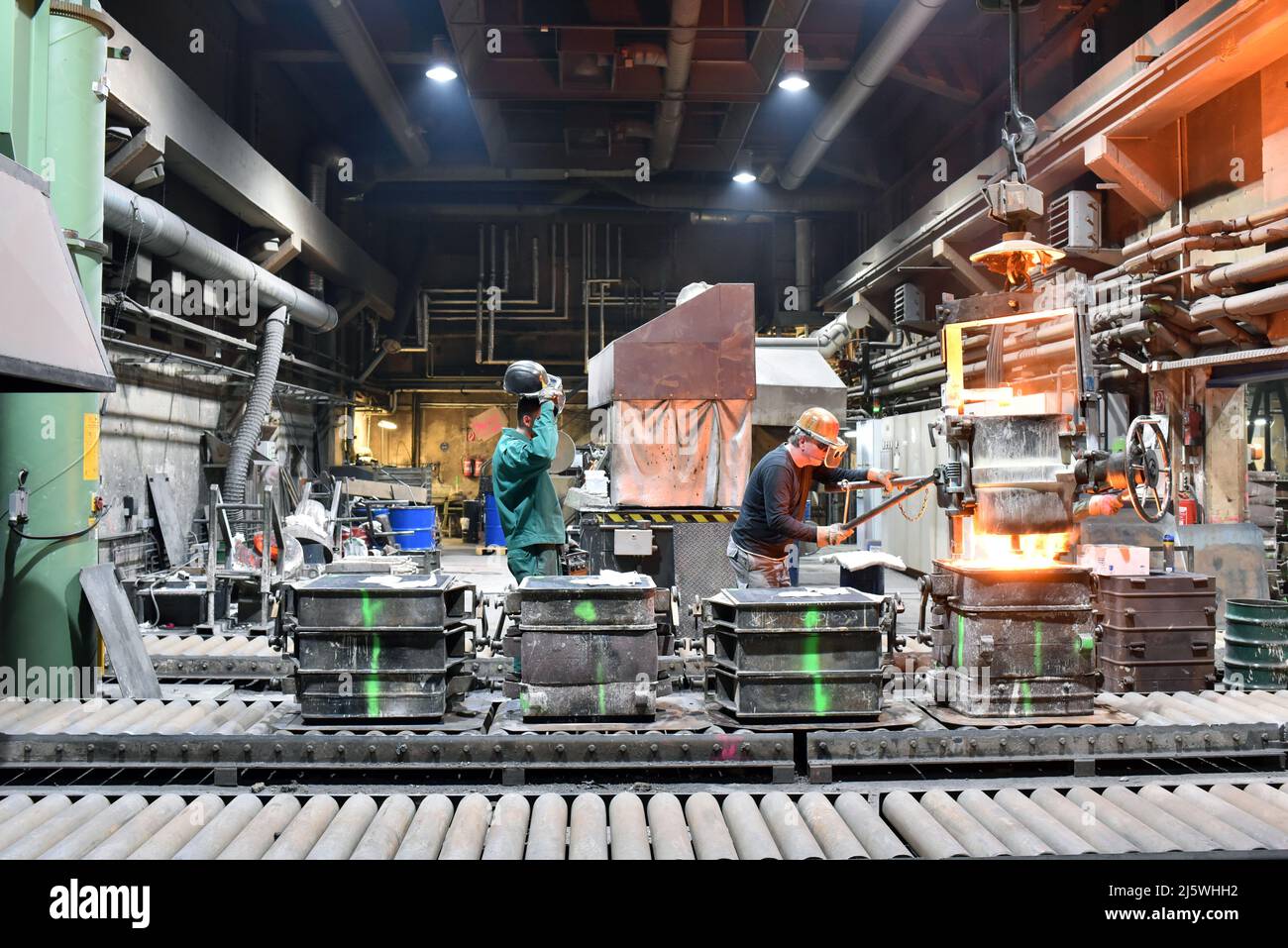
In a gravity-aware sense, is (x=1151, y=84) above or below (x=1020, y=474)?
above

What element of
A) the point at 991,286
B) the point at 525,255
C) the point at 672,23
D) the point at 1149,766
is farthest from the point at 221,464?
the point at 1149,766

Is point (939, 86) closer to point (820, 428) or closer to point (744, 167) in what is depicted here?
point (744, 167)

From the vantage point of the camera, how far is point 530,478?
4391 mm

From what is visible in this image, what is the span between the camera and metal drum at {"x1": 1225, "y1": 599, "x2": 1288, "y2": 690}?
187 inches

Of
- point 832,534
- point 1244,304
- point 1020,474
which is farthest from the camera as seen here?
point 1244,304

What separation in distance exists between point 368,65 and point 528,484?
26.8 feet

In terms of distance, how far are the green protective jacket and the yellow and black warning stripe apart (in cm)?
173

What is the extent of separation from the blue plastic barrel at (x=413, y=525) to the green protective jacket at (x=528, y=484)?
8.27 metres

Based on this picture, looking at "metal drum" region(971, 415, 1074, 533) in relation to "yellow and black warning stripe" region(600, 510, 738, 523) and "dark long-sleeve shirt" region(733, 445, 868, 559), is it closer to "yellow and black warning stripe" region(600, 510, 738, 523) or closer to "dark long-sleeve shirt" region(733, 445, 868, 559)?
"dark long-sleeve shirt" region(733, 445, 868, 559)

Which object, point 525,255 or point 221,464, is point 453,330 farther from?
point 221,464

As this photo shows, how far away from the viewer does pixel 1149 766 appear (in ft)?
11.3

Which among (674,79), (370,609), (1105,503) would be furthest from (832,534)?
(674,79)

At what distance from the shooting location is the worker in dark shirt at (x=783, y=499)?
434 cm

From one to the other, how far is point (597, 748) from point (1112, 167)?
22.3 feet
